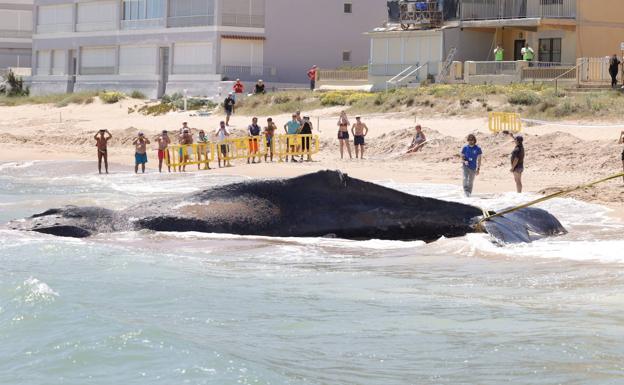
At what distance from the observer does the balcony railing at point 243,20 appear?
55562 millimetres

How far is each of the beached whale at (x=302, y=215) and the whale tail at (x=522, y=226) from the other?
18mm

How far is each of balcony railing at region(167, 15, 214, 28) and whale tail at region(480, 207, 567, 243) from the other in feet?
136

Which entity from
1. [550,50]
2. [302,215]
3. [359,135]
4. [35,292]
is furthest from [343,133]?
[35,292]

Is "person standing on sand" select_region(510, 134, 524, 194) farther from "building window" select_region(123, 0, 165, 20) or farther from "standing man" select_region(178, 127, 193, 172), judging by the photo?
"building window" select_region(123, 0, 165, 20)

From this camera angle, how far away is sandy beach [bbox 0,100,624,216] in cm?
2533

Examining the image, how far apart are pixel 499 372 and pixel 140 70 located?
52.8 m

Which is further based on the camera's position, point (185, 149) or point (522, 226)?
point (185, 149)

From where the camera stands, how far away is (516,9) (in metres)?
47.1

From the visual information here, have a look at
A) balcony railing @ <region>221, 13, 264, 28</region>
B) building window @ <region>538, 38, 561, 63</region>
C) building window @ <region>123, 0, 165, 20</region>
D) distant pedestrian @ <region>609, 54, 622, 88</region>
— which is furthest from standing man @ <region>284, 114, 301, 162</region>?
building window @ <region>123, 0, 165, 20</region>

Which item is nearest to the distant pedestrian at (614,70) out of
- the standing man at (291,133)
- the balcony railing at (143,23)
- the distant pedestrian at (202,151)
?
the standing man at (291,133)

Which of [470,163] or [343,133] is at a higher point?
[343,133]

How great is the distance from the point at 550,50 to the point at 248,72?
14.9m

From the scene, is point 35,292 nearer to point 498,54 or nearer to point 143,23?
point 498,54

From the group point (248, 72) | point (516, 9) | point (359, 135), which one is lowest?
point (359, 135)
